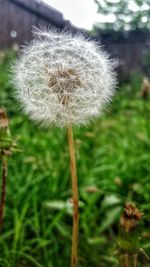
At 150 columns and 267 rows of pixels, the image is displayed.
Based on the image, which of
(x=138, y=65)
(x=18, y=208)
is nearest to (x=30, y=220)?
(x=18, y=208)

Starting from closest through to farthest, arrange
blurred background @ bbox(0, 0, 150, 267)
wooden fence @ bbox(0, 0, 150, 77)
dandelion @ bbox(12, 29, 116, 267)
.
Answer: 1. dandelion @ bbox(12, 29, 116, 267)
2. blurred background @ bbox(0, 0, 150, 267)
3. wooden fence @ bbox(0, 0, 150, 77)

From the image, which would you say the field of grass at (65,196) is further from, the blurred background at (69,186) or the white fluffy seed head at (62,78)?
the white fluffy seed head at (62,78)

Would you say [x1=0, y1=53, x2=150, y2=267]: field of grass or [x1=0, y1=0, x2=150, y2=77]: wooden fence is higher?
[x1=0, y1=0, x2=150, y2=77]: wooden fence

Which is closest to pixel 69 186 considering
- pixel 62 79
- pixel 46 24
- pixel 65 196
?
pixel 65 196

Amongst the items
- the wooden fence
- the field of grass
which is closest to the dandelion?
the wooden fence

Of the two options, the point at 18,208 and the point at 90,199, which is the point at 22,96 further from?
the point at 90,199

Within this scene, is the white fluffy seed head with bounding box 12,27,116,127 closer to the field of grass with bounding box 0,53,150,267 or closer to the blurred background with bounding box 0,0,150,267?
the blurred background with bounding box 0,0,150,267

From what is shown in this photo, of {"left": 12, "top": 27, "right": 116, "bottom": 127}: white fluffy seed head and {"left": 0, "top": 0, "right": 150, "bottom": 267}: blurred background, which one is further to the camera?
{"left": 0, "top": 0, "right": 150, "bottom": 267}: blurred background

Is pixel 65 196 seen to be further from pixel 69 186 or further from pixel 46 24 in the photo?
pixel 46 24
